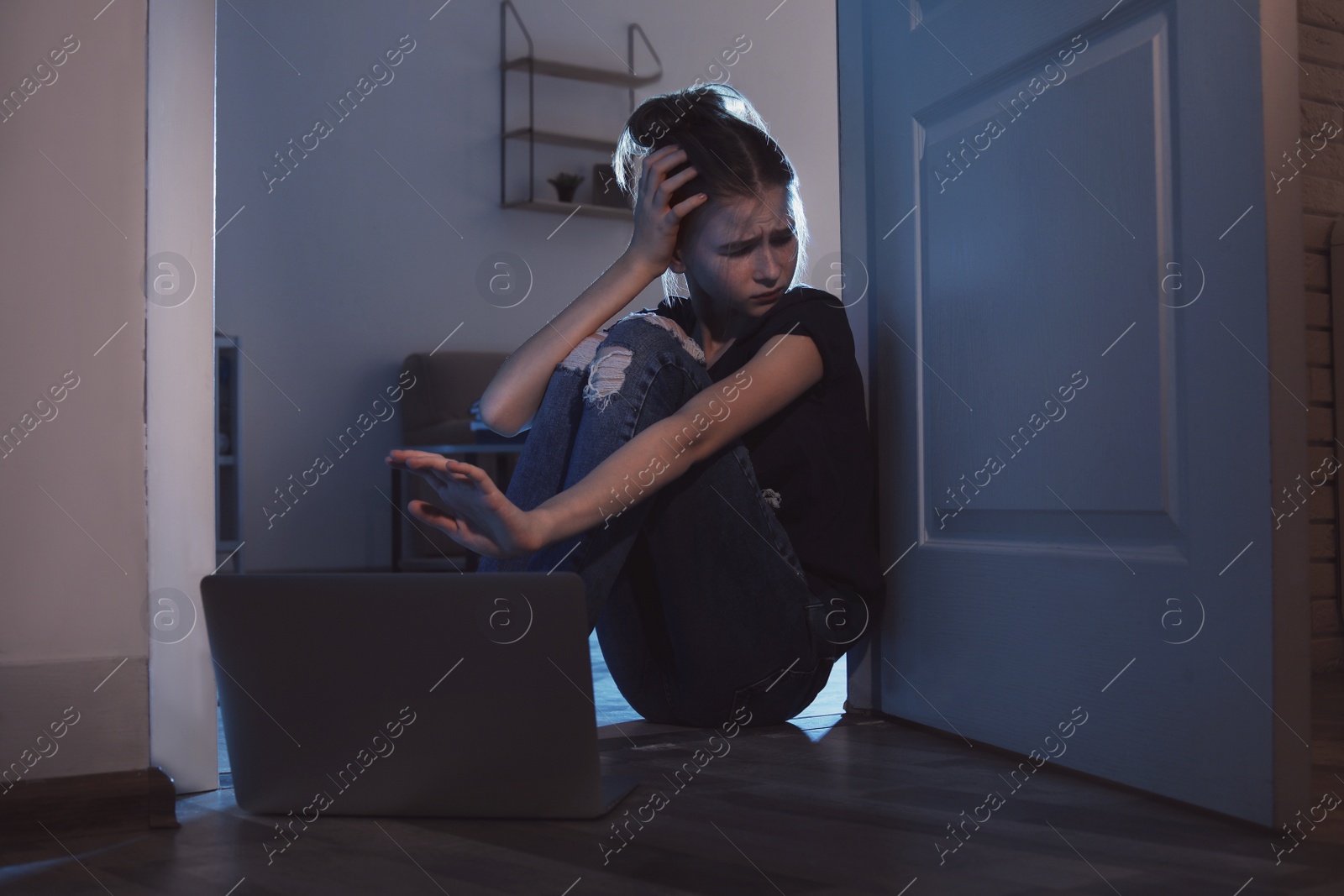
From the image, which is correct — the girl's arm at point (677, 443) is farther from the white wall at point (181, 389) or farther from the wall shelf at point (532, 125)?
the wall shelf at point (532, 125)

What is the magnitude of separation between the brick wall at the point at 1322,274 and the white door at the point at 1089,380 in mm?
859

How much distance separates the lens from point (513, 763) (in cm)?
99

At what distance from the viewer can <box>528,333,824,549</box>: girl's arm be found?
1.10 metres

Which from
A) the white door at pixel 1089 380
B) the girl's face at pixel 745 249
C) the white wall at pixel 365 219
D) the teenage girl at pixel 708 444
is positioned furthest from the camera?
the white wall at pixel 365 219

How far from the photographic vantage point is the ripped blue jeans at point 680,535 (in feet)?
3.98

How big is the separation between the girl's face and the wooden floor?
1.82 feet

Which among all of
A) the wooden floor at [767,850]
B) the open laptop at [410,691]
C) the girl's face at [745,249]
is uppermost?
the girl's face at [745,249]

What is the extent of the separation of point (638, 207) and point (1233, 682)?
86 cm

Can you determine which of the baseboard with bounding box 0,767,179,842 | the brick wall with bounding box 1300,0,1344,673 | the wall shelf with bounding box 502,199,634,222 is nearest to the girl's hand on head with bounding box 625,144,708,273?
the baseboard with bounding box 0,767,179,842

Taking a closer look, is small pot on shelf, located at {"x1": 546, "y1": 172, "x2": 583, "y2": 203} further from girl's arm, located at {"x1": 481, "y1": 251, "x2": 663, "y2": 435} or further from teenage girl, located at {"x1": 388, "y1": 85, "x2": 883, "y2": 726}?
girl's arm, located at {"x1": 481, "y1": 251, "x2": 663, "y2": 435}

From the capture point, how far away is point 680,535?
Result: 1.25m

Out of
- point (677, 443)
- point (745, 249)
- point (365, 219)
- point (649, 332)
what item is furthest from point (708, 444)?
point (365, 219)

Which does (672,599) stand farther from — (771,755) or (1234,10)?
(1234,10)

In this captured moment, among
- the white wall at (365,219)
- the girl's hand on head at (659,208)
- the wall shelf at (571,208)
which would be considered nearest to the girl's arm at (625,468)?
the girl's hand on head at (659,208)
